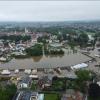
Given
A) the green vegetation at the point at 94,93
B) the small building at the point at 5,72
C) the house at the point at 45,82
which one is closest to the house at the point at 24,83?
the house at the point at 45,82

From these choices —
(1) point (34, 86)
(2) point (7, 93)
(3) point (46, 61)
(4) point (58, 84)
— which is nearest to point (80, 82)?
(4) point (58, 84)

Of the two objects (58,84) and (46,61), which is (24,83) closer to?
(58,84)

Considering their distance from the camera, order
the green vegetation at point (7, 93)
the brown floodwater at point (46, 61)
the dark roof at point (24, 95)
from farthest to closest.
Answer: the brown floodwater at point (46, 61) → the dark roof at point (24, 95) → the green vegetation at point (7, 93)

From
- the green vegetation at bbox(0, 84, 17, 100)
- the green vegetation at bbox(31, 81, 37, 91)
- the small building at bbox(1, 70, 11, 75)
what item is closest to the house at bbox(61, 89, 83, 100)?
the green vegetation at bbox(31, 81, 37, 91)

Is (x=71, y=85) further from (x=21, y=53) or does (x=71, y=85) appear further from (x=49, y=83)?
(x=21, y=53)

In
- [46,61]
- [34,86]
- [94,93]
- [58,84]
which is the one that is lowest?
[46,61]

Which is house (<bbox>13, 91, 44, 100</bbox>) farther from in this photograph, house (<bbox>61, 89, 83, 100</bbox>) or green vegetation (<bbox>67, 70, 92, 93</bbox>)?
green vegetation (<bbox>67, 70, 92, 93</bbox>)

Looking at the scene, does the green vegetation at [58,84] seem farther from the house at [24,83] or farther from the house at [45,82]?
the house at [24,83]
